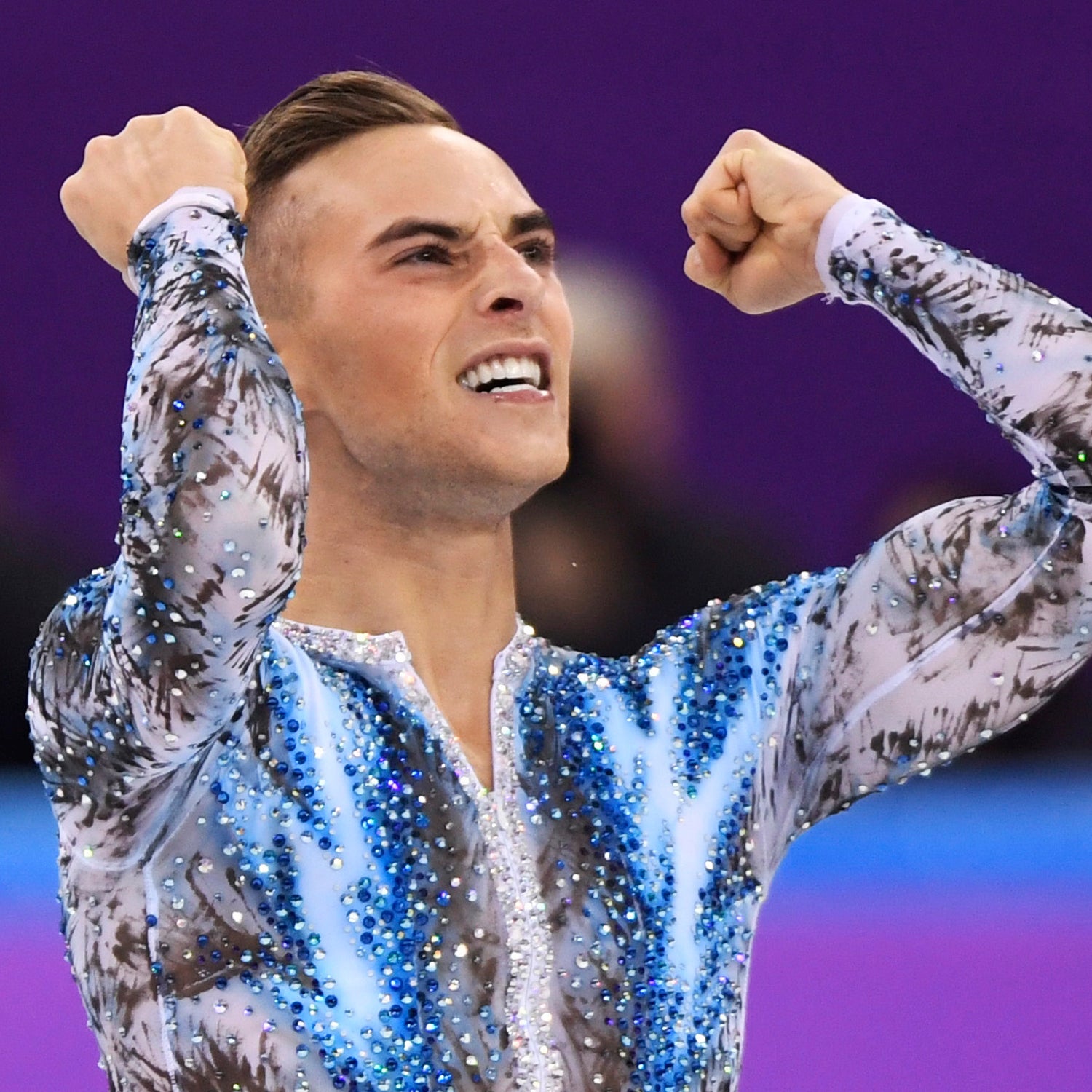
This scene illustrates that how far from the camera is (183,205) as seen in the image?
1.39 metres

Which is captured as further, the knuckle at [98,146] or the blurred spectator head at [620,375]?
the blurred spectator head at [620,375]

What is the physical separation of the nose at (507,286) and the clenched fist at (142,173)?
0.75ft

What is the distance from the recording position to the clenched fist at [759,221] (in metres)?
1.68

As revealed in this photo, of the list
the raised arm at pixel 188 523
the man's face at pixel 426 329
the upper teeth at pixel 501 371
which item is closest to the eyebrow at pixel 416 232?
the man's face at pixel 426 329

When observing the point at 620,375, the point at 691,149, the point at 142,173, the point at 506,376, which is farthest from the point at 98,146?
the point at 691,149

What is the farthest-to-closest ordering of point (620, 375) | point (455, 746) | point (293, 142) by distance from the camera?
point (620, 375)
point (293, 142)
point (455, 746)

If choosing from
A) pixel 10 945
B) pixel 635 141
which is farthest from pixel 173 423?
pixel 635 141

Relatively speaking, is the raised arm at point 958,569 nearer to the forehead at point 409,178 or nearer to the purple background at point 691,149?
the forehead at point 409,178

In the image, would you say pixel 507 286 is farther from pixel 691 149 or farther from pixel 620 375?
pixel 691 149

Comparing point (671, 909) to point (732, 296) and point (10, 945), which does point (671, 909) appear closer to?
point (732, 296)

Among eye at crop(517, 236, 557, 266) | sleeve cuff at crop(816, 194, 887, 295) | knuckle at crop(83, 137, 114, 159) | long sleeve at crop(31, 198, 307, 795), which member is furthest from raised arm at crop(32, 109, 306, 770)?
sleeve cuff at crop(816, 194, 887, 295)

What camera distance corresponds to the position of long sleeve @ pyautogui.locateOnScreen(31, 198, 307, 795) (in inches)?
49.3

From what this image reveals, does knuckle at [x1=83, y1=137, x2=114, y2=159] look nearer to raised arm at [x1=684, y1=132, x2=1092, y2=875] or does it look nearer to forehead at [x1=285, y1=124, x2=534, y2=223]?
forehead at [x1=285, y1=124, x2=534, y2=223]

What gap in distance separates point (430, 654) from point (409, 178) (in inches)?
16.5
